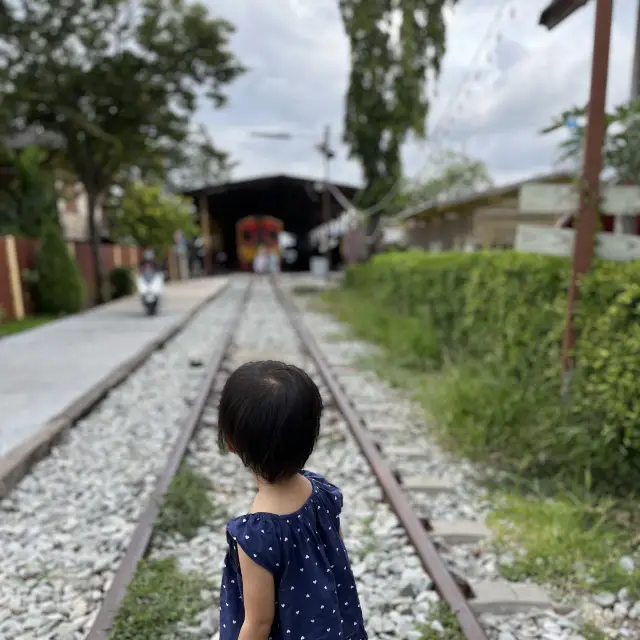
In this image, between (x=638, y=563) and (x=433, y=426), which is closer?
(x=638, y=563)

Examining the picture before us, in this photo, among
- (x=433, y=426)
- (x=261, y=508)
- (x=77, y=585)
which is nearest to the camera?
(x=261, y=508)

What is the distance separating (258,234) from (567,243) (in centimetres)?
3204

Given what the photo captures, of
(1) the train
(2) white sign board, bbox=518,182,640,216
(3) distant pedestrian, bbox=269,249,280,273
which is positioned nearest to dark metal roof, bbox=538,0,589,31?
(2) white sign board, bbox=518,182,640,216

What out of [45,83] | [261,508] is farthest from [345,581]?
[45,83]

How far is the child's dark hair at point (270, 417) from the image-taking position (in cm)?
130

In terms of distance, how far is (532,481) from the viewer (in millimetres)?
3768

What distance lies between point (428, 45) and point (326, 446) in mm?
10616

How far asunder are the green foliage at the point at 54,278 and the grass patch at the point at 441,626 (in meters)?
12.0

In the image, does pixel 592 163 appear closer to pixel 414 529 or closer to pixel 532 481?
pixel 532 481

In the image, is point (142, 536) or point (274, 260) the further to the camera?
point (274, 260)

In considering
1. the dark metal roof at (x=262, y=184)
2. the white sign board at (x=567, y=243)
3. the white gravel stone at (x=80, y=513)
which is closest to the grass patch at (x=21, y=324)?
the white gravel stone at (x=80, y=513)

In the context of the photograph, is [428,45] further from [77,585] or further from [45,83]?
[77,585]

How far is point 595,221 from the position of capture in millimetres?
3873

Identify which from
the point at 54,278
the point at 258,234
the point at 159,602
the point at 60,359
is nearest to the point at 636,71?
the point at 159,602
